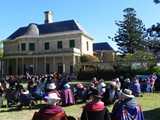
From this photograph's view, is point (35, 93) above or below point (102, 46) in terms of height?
below

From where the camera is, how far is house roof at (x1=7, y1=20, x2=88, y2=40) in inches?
1899

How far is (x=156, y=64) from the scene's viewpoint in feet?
119

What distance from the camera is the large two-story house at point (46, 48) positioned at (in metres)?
45.5

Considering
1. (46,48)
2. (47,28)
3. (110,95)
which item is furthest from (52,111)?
(47,28)

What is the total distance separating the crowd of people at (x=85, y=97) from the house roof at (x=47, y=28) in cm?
2655

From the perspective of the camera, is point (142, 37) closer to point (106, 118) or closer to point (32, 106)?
point (32, 106)

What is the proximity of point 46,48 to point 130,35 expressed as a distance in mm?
18239

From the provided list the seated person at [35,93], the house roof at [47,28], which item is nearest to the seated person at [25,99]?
the seated person at [35,93]

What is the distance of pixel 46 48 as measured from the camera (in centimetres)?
4909

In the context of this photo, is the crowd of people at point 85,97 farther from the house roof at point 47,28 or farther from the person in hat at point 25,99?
the house roof at point 47,28

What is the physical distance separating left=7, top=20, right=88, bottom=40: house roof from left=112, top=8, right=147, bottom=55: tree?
1294 centimetres

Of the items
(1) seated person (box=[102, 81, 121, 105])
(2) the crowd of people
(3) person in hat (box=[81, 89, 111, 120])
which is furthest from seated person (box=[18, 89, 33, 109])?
(3) person in hat (box=[81, 89, 111, 120])

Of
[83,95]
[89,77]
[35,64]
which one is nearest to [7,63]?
[35,64]

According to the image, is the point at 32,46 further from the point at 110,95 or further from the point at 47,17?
the point at 110,95
